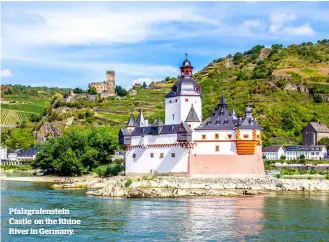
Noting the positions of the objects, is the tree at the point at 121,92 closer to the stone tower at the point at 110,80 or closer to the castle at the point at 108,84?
the castle at the point at 108,84

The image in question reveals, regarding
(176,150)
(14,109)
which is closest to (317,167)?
(176,150)

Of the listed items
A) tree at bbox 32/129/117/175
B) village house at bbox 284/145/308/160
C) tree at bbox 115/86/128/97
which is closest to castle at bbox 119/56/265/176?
tree at bbox 32/129/117/175

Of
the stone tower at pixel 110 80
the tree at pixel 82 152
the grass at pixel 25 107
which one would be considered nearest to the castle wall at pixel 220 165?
the tree at pixel 82 152

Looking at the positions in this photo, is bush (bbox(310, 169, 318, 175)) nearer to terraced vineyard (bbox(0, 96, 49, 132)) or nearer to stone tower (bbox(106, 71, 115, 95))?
terraced vineyard (bbox(0, 96, 49, 132))

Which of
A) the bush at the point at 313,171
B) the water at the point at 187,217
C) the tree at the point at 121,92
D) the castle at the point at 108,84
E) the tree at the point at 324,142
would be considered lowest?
the water at the point at 187,217

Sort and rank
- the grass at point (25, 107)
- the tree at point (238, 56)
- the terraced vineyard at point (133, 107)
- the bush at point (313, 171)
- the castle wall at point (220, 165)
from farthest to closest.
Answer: the grass at point (25, 107), the tree at point (238, 56), the terraced vineyard at point (133, 107), the bush at point (313, 171), the castle wall at point (220, 165)

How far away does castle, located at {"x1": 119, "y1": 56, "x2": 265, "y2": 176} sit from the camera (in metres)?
54.5

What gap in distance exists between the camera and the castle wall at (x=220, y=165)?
54.2m

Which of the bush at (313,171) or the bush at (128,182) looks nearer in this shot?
the bush at (128,182)

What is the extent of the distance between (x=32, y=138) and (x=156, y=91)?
31157 millimetres

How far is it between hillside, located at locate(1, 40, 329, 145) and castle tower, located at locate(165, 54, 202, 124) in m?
30.9

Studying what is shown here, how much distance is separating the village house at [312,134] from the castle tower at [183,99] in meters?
34.6

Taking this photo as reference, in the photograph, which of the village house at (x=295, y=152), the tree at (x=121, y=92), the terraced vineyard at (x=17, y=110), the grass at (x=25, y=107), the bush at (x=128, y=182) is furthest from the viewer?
the grass at (x=25, y=107)

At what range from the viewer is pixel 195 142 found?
54.9 m
